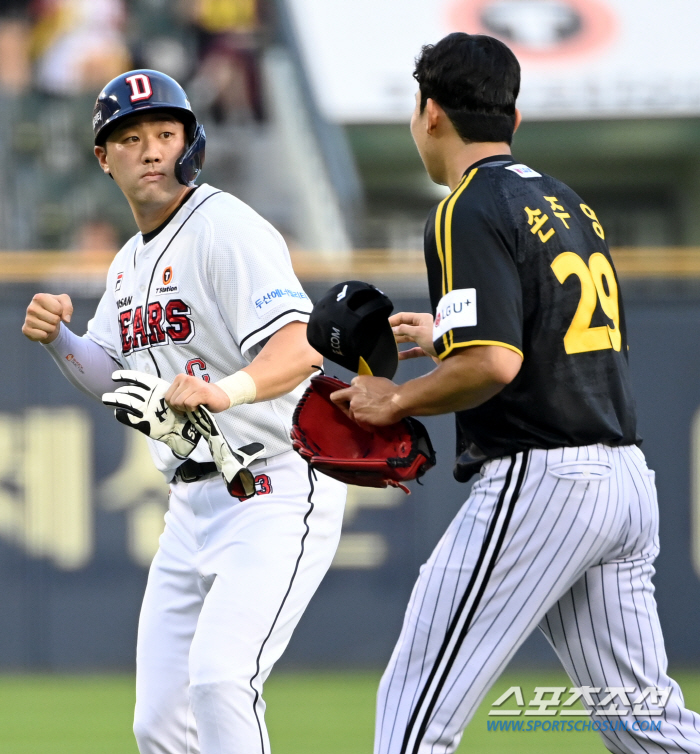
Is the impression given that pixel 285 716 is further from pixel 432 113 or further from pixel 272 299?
pixel 432 113

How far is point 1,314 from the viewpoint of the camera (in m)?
7.36

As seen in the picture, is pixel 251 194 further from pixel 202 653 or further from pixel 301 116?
pixel 202 653

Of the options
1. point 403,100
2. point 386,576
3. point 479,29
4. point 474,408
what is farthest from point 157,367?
point 479,29

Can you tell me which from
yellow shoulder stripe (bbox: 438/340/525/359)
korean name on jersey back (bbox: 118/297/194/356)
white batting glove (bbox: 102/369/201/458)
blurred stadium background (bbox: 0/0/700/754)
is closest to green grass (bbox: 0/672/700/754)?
blurred stadium background (bbox: 0/0/700/754)

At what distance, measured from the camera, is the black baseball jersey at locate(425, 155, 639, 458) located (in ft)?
8.95

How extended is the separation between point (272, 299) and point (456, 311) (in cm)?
83

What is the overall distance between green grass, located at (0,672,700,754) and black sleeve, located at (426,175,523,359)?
10.1 feet

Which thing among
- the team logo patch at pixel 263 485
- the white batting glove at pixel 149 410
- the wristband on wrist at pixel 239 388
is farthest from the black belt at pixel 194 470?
the wristband on wrist at pixel 239 388

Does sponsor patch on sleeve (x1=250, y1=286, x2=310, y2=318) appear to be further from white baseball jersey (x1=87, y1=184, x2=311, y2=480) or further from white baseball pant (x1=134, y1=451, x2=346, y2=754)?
white baseball pant (x1=134, y1=451, x2=346, y2=754)

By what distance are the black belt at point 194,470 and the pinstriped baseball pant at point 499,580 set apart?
88 cm

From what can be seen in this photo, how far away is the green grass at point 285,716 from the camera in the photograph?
17.7 feet

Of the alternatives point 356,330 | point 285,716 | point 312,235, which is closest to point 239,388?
point 356,330

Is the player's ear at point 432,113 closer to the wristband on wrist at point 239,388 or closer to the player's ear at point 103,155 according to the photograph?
the wristband on wrist at point 239,388

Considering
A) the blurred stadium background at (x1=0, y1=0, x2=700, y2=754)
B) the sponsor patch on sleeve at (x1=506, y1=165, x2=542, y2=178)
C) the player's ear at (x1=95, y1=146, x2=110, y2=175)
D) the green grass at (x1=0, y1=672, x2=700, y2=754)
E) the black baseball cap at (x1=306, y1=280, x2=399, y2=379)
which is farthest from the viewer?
Answer: the blurred stadium background at (x1=0, y1=0, x2=700, y2=754)
